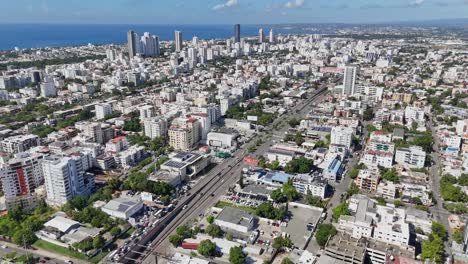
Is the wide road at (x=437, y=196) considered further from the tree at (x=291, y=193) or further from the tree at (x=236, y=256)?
the tree at (x=236, y=256)

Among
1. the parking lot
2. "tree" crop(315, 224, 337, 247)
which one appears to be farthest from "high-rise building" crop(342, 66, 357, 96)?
"tree" crop(315, 224, 337, 247)

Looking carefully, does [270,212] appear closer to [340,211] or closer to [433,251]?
[340,211]

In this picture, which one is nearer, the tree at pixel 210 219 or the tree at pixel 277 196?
the tree at pixel 210 219

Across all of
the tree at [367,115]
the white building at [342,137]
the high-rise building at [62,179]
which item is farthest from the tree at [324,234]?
the tree at [367,115]

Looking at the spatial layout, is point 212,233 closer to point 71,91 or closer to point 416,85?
point 71,91

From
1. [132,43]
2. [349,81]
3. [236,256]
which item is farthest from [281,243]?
[132,43]
